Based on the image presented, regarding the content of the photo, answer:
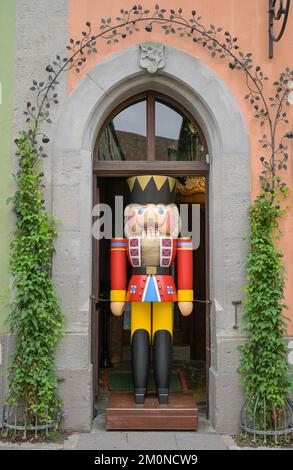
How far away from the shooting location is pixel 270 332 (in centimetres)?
450

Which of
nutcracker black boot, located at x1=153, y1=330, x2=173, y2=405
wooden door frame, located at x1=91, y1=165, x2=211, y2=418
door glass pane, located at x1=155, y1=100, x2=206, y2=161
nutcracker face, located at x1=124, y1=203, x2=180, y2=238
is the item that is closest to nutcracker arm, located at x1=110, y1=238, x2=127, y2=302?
nutcracker face, located at x1=124, y1=203, x2=180, y2=238

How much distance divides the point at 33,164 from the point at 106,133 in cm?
97

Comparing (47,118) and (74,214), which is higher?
(47,118)

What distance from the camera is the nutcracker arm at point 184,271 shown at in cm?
493

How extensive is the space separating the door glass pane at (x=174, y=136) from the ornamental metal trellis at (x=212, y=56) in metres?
0.73

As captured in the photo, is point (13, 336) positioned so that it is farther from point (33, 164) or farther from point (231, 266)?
point (231, 266)

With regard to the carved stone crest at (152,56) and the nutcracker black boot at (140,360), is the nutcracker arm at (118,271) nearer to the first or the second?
the nutcracker black boot at (140,360)

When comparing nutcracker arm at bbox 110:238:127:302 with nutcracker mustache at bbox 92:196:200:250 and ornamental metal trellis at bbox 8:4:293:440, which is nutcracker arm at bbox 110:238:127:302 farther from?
ornamental metal trellis at bbox 8:4:293:440

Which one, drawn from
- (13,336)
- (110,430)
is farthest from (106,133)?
(110,430)

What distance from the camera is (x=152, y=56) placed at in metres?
4.77

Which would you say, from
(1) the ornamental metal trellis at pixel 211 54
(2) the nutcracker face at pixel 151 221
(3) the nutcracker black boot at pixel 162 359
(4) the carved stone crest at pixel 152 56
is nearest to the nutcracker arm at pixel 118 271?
(2) the nutcracker face at pixel 151 221

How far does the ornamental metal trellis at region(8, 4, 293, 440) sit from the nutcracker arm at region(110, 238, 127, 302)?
1.03 meters

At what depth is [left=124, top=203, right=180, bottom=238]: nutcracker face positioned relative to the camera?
192 inches

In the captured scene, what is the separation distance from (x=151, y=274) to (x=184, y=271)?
363 mm
